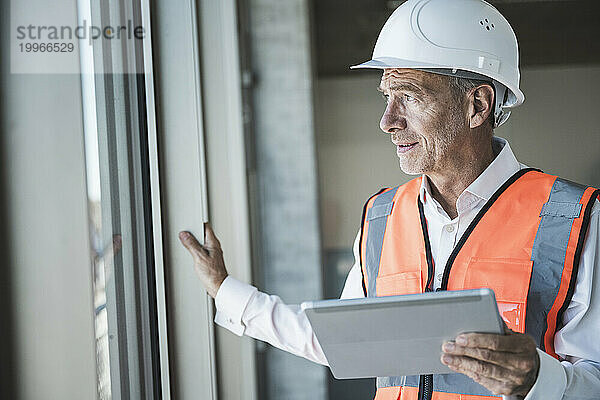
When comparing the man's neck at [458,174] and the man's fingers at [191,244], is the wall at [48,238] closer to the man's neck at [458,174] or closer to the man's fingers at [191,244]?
the man's fingers at [191,244]

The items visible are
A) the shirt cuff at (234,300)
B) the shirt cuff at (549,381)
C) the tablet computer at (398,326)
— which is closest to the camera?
the tablet computer at (398,326)

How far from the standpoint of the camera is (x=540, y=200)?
1.23 m

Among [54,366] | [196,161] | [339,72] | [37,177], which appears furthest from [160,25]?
[339,72]

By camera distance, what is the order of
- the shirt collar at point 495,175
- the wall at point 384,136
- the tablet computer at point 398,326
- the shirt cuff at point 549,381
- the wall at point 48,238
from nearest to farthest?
the wall at point 48,238 < the tablet computer at point 398,326 < the shirt cuff at point 549,381 < the shirt collar at point 495,175 < the wall at point 384,136

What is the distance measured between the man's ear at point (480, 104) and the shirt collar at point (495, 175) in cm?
7

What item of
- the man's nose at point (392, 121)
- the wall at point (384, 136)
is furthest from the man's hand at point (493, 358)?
the wall at point (384, 136)

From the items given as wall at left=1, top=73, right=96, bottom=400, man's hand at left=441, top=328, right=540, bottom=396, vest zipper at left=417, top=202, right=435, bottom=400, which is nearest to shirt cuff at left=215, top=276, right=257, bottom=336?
vest zipper at left=417, top=202, right=435, bottom=400

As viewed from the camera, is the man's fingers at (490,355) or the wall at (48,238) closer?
the wall at (48,238)

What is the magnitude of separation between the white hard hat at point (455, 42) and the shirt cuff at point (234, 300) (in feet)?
1.71

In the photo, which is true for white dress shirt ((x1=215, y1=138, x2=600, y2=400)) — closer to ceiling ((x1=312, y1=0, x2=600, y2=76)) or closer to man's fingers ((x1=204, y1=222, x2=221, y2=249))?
man's fingers ((x1=204, y1=222, x2=221, y2=249))

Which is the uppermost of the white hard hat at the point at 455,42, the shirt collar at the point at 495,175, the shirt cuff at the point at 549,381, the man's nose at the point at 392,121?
the white hard hat at the point at 455,42

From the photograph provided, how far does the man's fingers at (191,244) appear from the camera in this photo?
1478 mm

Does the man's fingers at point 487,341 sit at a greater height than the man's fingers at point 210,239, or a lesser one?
lesser

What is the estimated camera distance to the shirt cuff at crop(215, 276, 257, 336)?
141cm
